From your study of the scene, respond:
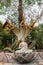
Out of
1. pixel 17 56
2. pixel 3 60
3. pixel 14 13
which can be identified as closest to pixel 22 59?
pixel 17 56

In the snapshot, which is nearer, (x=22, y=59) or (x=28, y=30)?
(x=22, y=59)

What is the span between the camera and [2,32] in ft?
21.8

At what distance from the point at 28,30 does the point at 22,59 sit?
6.47ft

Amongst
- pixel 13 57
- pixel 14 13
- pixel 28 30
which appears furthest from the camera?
pixel 14 13

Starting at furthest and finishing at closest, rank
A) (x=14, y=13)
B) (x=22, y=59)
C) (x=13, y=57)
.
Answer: (x=14, y=13)
(x=13, y=57)
(x=22, y=59)

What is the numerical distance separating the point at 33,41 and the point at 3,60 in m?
1.85

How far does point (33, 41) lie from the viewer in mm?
6637

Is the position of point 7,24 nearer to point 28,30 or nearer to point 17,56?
point 28,30

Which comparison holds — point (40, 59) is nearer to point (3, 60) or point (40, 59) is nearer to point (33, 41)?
point (3, 60)

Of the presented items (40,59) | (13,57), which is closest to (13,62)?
(13,57)

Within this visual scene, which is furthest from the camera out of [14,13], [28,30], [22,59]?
[14,13]

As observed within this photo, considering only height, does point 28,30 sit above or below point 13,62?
above

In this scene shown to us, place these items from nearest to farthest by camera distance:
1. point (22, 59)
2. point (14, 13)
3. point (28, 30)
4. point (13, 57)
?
point (22, 59), point (13, 57), point (28, 30), point (14, 13)

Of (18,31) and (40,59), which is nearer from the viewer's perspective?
(40,59)
